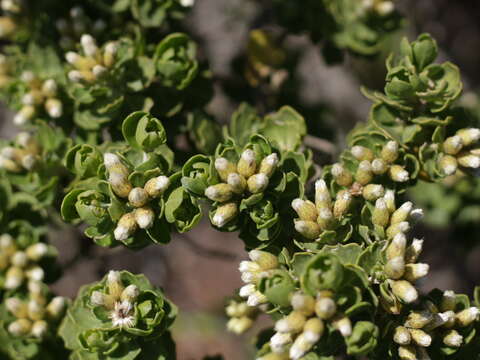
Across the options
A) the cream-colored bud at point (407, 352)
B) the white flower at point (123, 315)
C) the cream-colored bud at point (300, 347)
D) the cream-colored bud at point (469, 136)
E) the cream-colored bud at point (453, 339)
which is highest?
the cream-colored bud at point (469, 136)

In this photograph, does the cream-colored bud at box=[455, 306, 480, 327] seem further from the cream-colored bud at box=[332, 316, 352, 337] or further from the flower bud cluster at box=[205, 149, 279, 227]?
the flower bud cluster at box=[205, 149, 279, 227]

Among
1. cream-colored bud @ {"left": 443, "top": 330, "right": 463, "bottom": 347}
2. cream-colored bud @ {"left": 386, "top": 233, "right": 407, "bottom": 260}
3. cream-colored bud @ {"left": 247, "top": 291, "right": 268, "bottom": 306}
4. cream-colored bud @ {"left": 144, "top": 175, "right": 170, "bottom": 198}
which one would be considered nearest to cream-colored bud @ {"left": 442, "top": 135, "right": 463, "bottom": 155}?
cream-colored bud @ {"left": 386, "top": 233, "right": 407, "bottom": 260}

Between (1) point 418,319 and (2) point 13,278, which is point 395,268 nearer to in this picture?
(1) point 418,319

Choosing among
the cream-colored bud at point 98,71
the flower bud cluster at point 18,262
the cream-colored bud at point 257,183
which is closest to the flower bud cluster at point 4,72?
the cream-colored bud at point 98,71

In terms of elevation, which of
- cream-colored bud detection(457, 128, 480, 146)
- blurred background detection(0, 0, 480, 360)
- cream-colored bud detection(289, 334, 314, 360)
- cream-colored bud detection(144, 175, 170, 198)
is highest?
cream-colored bud detection(457, 128, 480, 146)

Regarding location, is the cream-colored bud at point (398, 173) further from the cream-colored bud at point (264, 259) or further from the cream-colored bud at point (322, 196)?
the cream-colored bud at point (264, 259)

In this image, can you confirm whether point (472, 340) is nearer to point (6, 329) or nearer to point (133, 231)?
point (133, 231)

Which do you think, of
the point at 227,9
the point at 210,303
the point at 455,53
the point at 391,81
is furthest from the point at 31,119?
the point at 455,53
